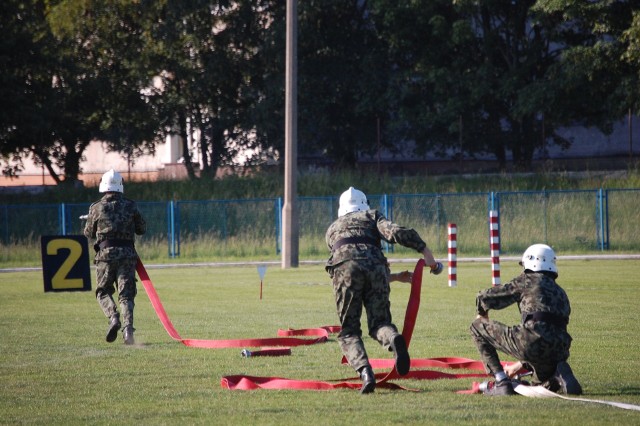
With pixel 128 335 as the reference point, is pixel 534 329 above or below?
above

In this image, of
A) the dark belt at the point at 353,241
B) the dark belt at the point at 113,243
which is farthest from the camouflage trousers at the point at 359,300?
the dark belt at the point at 113,243

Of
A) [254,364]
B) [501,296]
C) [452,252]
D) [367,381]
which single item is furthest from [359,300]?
[452,252]

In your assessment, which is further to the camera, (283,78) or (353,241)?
(283,78)

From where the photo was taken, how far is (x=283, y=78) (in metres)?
49.1

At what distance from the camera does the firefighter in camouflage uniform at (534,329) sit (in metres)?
8.92

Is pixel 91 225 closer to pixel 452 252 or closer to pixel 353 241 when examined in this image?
pixel 353 241

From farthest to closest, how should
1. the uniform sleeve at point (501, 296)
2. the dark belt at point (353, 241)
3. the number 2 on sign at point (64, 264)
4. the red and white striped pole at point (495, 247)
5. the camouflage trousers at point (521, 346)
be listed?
the red and white striped pole at point (495, 247)
the number 2 on sign at point (64, 264)
the dark belt at point (353, 241)
the uniform sleeve at point (501, 296)
the camouflage trousers at point (521, 346)

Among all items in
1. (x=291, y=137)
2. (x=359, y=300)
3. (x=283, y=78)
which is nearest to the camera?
(x=359, y=300)

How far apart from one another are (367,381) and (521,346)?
1.44 metres

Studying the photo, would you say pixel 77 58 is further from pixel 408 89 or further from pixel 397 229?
pixel 397 229

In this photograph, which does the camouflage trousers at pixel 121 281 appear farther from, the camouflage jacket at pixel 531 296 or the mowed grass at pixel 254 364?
the camouflage jacket at pixel 531 296

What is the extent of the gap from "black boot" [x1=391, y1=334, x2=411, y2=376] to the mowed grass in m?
0.28

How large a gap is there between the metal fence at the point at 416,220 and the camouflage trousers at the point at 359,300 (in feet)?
95.0

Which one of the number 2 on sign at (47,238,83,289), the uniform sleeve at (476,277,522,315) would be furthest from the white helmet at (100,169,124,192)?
the uniform sleeve at (476,277,522,315)
